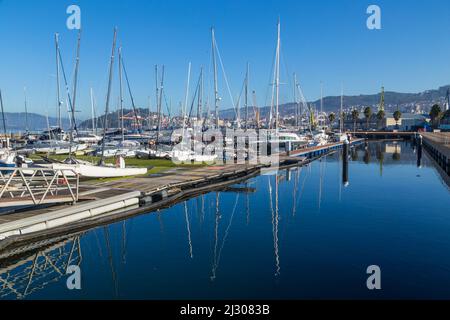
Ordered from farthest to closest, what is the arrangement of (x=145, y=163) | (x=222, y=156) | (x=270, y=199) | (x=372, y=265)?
(x=222, y=156)
(x=145, y=163)
(x=270, y=199)
(x=372, y=265)

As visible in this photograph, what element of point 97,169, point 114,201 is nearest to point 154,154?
point 97,169

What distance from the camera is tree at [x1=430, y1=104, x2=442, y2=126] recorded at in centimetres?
18588

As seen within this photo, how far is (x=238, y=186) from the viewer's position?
1416 inches

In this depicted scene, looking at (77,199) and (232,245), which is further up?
(77,199)

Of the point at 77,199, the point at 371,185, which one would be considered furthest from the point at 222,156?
the point at 77,199

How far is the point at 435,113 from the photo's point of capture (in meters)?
187

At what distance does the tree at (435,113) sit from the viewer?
185875 mm

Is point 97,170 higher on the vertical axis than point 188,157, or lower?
higher

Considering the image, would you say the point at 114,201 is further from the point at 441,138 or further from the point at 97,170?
the point at 441,138

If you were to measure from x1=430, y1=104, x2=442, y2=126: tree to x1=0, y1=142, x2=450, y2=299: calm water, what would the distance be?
6901 inches

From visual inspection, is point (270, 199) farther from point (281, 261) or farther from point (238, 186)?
point (281, 261)

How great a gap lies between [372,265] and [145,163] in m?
31.1

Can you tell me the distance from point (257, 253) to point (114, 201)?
9.73 m

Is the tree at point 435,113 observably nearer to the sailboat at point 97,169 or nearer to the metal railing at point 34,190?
the sailboat at point 97,169
